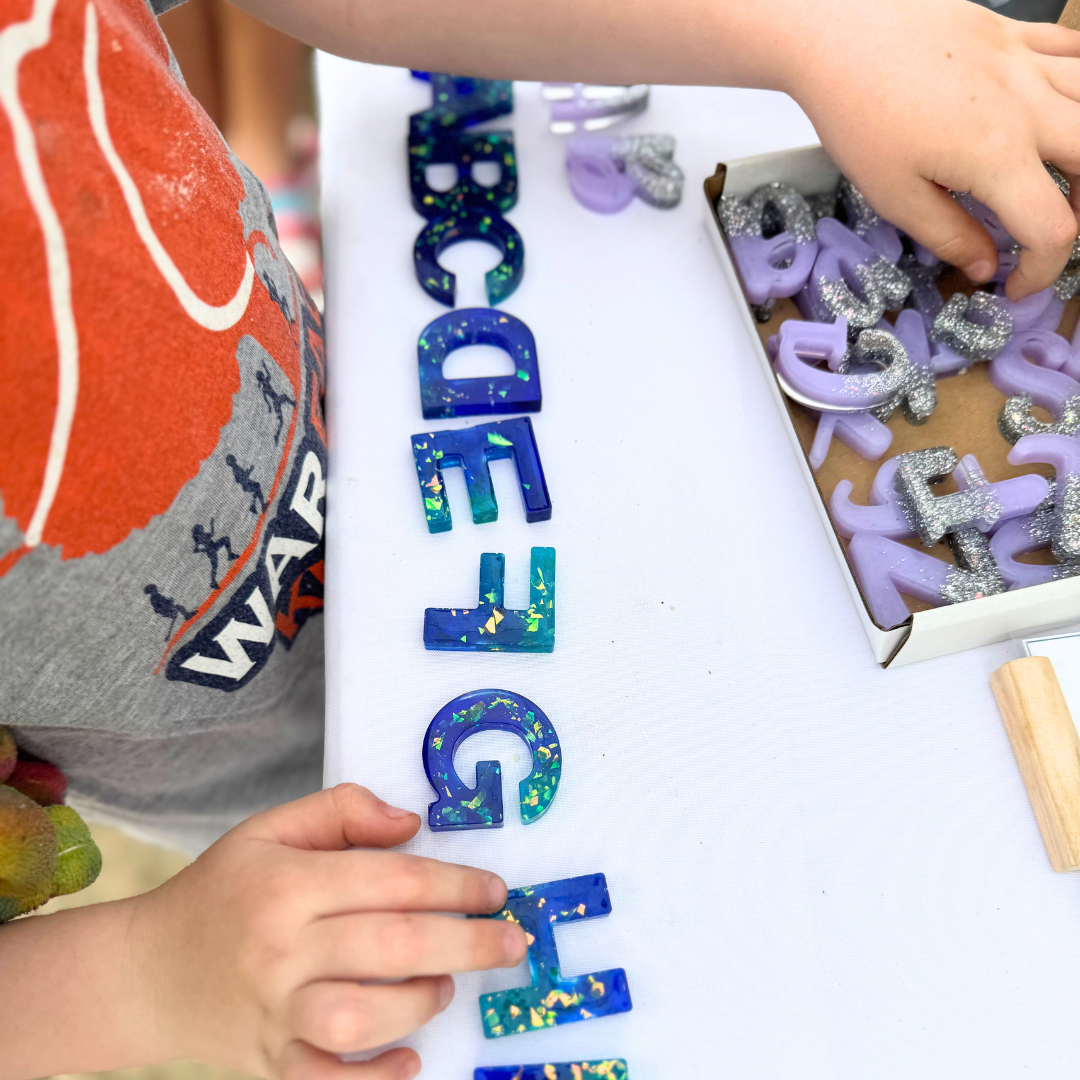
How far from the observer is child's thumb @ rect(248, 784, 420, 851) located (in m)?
0.43

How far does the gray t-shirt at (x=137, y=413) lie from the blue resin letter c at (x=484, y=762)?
0.46ft

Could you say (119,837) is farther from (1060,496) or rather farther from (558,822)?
(1060,496)

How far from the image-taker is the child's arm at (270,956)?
0.38 m

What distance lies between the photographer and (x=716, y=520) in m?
0.54

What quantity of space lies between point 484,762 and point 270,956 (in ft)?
0.43

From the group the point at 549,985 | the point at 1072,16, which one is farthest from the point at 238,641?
the point at 1072,16

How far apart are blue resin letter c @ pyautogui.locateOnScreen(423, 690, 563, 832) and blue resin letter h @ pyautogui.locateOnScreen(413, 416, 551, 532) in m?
0.11

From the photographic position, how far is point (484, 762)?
1.51 feet

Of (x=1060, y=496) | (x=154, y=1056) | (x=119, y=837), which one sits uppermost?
(x=1060, y=496)

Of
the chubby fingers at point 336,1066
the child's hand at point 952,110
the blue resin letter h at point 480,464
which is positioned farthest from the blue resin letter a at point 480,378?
the chubby fingers at point 336,1066

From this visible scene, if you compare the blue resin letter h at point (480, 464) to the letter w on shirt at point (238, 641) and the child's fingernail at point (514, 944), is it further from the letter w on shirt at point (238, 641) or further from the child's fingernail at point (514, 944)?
the child's fingernail at point (514, 944)

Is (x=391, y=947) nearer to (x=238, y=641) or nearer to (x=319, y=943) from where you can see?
(x=319, y=943)

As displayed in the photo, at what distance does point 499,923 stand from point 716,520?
26 cm

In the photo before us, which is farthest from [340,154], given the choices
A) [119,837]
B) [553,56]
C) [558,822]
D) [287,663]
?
[119,837]
